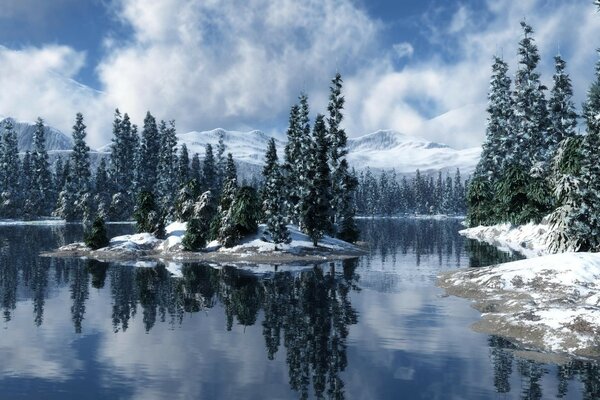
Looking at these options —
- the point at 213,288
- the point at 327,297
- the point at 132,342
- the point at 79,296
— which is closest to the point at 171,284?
the point at 213,288

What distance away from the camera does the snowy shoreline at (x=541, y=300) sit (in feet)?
67.5

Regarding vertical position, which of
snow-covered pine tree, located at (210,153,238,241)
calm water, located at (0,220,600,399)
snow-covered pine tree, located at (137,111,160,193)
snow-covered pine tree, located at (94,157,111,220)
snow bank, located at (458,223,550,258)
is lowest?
calm water, located at (0,220,600,399)

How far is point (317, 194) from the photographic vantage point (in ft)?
199

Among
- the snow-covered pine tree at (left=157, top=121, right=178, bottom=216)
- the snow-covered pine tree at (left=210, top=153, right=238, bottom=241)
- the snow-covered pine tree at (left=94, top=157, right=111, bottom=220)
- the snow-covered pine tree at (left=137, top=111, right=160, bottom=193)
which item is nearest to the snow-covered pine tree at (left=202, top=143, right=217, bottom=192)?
the snow-covered pine tree at (left=157, top=121, right=178, bottom=216)

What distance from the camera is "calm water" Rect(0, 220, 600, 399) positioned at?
16.8 metres

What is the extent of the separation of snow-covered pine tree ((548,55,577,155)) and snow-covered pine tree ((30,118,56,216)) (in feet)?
392

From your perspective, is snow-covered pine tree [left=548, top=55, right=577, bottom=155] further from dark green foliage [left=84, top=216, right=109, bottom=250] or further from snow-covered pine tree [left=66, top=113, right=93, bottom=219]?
snow-covered pine tree [left=66, top=113, right=93, bottom=219]

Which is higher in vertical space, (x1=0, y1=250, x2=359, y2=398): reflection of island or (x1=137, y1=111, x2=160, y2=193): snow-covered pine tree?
(x1=137, y1=111, x2=160, y2=193): snow-covered pine tree

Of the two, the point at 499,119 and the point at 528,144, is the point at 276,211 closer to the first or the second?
the point at 528,144

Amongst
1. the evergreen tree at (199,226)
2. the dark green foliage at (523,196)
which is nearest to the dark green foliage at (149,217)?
the evergreen tree at (199,226)

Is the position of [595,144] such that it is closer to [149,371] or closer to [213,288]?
[213,288]

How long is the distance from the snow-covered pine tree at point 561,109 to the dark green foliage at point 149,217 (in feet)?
163

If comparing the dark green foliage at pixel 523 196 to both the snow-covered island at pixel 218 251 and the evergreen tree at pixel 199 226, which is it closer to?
the snow-covered island at pixel 218 251

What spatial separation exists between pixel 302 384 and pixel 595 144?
3097cm
